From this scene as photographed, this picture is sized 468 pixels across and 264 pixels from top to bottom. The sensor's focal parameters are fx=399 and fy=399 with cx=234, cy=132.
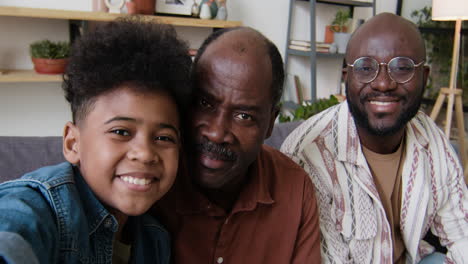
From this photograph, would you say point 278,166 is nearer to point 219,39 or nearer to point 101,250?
point 219,39

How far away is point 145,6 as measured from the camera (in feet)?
8.00

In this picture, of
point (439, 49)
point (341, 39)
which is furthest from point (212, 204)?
point (439, 49)

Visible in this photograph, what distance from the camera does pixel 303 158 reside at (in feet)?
4.47

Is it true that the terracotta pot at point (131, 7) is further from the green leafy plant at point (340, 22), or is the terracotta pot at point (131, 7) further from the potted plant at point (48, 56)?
the green leafy plant at point (340, 22)

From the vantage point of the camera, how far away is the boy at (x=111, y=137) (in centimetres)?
75

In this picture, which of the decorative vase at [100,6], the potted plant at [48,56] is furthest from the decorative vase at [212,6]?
the potted plant at [48,56]

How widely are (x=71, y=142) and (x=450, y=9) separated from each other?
10.4 ft

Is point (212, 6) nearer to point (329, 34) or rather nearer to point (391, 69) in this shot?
point (329, 34)

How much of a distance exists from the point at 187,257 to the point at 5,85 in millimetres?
2010

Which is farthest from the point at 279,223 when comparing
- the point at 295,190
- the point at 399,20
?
the point at 399,20

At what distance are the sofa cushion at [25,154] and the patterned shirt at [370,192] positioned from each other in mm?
783

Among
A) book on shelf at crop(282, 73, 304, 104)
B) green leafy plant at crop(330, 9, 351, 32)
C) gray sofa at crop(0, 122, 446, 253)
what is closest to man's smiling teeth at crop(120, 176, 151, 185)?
gray sofa at crop(0, 122, 446, 253)

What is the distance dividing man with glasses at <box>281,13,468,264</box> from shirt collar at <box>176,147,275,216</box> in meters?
0.29

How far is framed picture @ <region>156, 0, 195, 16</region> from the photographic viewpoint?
103 inches
